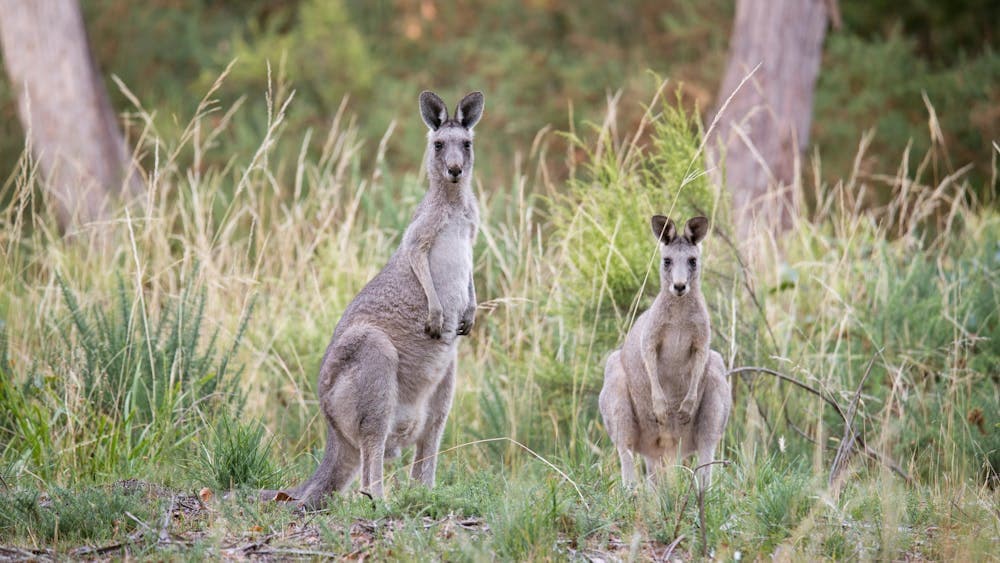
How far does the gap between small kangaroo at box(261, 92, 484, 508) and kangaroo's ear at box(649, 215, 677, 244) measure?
0.85m

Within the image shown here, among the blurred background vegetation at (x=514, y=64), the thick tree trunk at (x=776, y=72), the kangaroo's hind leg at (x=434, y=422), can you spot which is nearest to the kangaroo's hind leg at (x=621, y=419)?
the kangaroo's hind leg at (x=434, y=422)

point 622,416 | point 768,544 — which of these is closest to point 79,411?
point 622,416

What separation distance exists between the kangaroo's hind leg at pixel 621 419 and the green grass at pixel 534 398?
24 cm

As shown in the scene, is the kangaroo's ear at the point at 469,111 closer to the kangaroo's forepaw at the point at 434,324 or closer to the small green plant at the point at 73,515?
the kangaroo's forepaw at the point at 434,324

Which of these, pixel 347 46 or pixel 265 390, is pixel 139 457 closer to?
pixel 265 390

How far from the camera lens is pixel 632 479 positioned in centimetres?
521

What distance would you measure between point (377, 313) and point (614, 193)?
82.1 inches

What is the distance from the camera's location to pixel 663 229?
5293 mm

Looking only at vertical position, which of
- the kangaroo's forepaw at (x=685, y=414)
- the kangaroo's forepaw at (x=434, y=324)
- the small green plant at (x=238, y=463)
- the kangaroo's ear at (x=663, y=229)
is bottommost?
the small green plant at (x=238, y=463)

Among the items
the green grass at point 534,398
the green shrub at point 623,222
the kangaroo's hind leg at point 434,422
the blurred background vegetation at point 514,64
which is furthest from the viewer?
the blurred background vegetation at point 514,64

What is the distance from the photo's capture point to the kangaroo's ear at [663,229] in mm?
5293

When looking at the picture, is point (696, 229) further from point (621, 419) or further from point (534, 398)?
point (534, 398)

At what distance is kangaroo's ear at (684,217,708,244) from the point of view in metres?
5.25

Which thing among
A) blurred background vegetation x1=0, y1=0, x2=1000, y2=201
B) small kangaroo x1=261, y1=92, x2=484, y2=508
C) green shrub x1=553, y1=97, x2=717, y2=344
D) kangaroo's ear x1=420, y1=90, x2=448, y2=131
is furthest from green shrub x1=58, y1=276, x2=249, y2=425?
blurred background vegetation x1=0, y1=0, x2=1000, y2=201
